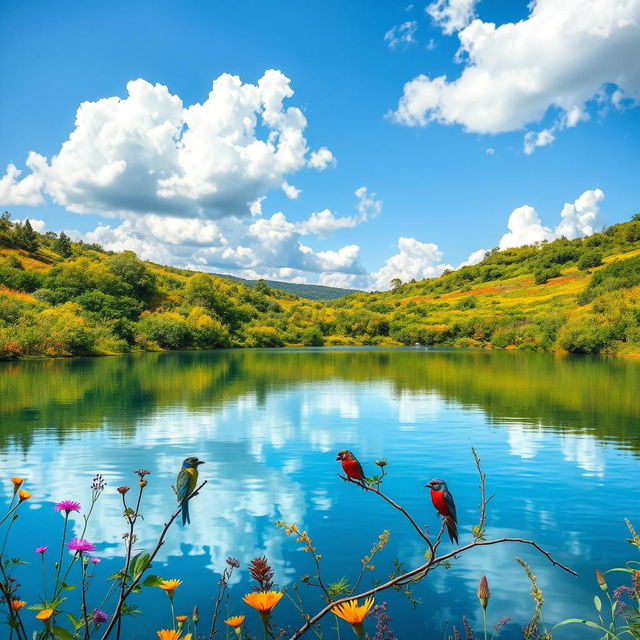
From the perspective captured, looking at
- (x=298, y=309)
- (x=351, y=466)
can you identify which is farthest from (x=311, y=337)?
(x=351, y=466)

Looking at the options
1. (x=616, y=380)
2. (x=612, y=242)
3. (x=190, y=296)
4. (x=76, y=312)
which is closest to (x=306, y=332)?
(x=190, y=296)

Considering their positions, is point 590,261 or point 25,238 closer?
point 25,238

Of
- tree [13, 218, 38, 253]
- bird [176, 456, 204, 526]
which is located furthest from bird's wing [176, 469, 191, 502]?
tree [13, 218, 38, 253]

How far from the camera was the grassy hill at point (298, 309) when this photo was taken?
61.4 metres

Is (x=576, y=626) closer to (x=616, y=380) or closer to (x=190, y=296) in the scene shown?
(x=616, y=380)

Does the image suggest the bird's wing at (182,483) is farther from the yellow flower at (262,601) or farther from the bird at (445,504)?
the bird at (445,504)

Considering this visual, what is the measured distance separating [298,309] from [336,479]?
389 feet

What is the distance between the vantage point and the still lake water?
273 inches

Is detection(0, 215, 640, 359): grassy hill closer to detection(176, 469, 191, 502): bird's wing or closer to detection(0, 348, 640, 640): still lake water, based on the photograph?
detection(0, 348, 640, 640): still lake water

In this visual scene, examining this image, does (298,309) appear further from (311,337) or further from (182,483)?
(182,483)

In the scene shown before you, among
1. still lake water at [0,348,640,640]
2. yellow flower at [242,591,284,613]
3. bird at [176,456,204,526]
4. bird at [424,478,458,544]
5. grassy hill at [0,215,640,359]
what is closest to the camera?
yellow flower at [242,591,284,613]

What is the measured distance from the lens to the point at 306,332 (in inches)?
4513

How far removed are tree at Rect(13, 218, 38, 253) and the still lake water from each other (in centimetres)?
6960

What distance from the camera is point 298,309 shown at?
130250 mm
